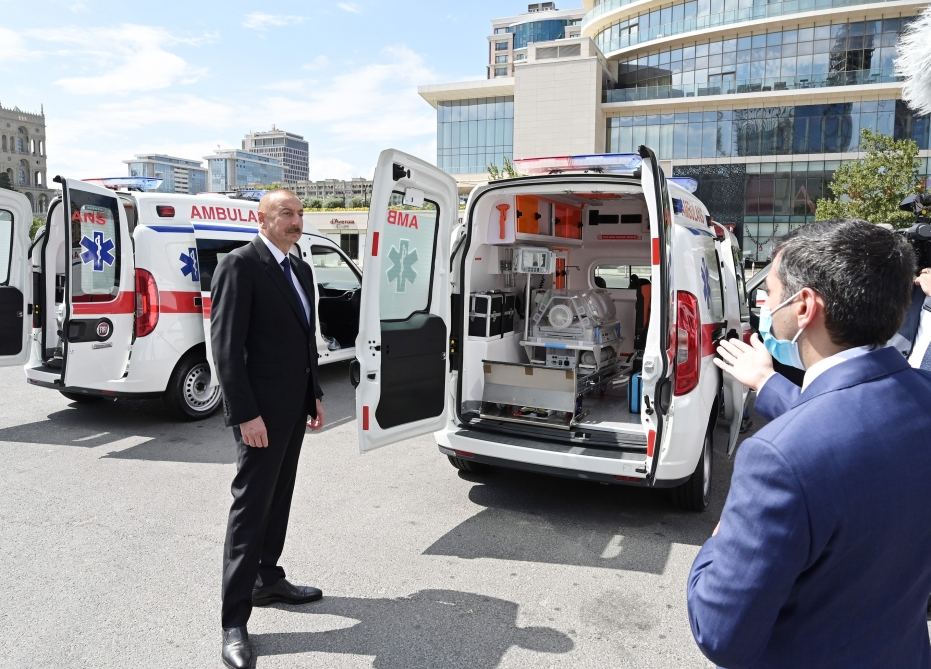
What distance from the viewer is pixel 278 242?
320cm

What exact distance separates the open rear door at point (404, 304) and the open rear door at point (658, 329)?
4.28 ft

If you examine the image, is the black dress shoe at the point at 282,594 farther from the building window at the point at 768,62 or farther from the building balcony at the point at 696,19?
the building balcony at the point at 696,19

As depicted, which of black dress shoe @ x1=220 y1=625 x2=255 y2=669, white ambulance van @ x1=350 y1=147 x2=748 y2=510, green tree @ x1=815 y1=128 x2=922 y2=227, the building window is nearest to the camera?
black dress shoe @ x1=220 y1=625 x2=255 y2=669

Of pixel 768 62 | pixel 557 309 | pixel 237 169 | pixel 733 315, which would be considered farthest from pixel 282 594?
pixel 237 169

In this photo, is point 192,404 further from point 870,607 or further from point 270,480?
point 870,607

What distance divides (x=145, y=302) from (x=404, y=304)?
3372 mm

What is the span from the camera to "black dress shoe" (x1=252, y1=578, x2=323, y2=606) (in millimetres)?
3305

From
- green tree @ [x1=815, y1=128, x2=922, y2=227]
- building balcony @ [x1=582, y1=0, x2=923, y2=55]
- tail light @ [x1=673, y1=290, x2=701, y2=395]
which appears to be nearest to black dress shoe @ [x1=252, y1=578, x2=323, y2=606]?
tail light @ [x1=673, y1=290, x2=701, y2=395]

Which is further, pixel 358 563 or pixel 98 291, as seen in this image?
pixel 98 291

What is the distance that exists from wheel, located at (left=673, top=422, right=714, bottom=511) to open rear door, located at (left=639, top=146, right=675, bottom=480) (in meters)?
0.58

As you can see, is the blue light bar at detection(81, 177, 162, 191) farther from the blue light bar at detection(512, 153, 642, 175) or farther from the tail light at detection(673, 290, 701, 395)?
the tail light at detection(673, 290, 701, 395)

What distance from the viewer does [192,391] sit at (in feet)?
22.5

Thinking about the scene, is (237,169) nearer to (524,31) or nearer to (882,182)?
(524,31)

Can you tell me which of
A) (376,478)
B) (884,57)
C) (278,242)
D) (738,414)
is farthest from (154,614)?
(884,57)
